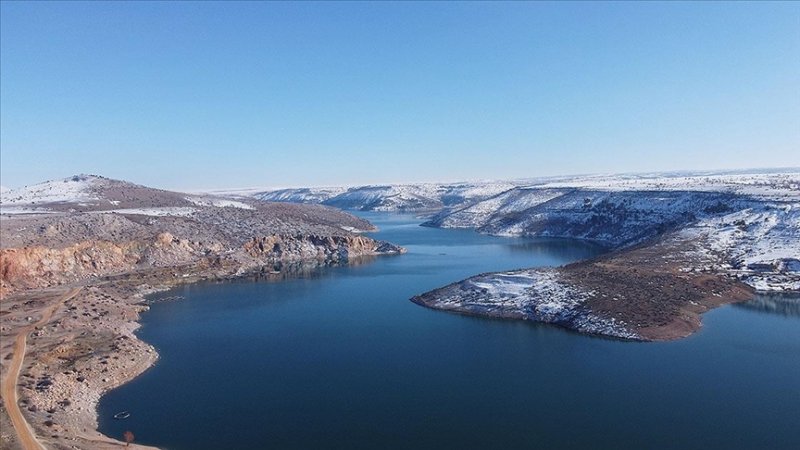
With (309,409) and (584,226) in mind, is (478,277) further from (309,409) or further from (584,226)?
(584,226)

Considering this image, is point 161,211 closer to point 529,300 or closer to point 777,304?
point 529,300

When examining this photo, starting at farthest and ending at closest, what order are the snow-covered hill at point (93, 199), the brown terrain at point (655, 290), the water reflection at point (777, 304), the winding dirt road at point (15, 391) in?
the snow-covered hill at point (93, 199)
the water reflection at point (777, 304)
the brown terrain at point (655, 290)
the winding dirt road at point (15, 391)

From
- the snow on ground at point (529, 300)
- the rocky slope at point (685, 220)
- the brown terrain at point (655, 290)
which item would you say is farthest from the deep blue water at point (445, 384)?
the rocky slope at point (685, 220)

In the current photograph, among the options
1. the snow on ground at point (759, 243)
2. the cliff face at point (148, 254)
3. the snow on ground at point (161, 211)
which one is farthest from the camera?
the snow on ground at point (161, 211)

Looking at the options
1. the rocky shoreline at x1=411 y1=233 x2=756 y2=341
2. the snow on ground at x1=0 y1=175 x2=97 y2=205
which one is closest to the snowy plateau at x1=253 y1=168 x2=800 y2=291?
the rocky shoreline at x1=411 y1=233 x2=756 y2=341

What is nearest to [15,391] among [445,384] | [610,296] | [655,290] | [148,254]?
[445,384]

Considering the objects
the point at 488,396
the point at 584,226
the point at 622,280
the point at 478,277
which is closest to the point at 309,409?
the point at 488,396

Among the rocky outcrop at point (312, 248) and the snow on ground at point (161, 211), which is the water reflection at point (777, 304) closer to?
the rocky outcrop at point (312, 248)
